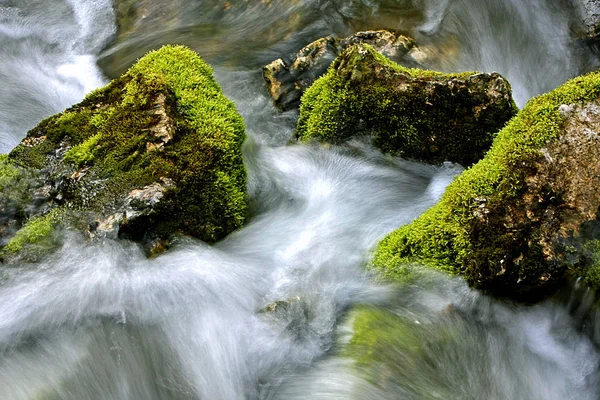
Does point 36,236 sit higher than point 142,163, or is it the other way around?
point 142,163

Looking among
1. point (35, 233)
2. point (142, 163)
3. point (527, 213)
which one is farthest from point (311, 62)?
point (35, 233)

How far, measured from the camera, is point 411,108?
6070mm

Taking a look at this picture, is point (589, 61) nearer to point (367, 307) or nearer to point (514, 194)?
point (514, 194)

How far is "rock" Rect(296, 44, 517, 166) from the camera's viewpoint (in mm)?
5977

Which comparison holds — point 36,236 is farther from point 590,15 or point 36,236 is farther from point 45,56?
point 590,15

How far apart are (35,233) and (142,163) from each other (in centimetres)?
113

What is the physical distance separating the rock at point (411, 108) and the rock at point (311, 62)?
927 mm

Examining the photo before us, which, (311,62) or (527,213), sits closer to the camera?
(527,213)

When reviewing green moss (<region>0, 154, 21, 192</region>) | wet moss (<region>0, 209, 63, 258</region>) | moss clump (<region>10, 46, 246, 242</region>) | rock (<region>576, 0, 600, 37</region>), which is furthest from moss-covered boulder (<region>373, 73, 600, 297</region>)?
rock (<region>576, 0, 600, 37</region>)

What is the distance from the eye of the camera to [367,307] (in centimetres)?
462

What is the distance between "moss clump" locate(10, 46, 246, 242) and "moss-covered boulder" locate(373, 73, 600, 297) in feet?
5.57

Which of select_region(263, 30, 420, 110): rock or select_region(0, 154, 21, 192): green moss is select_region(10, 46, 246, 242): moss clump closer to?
select_region(0, 154, 21, 192): green moss

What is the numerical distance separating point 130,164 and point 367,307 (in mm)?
2585

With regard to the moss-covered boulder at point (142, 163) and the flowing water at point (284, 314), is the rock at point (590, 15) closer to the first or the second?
the flowing water at point (284, 314)
